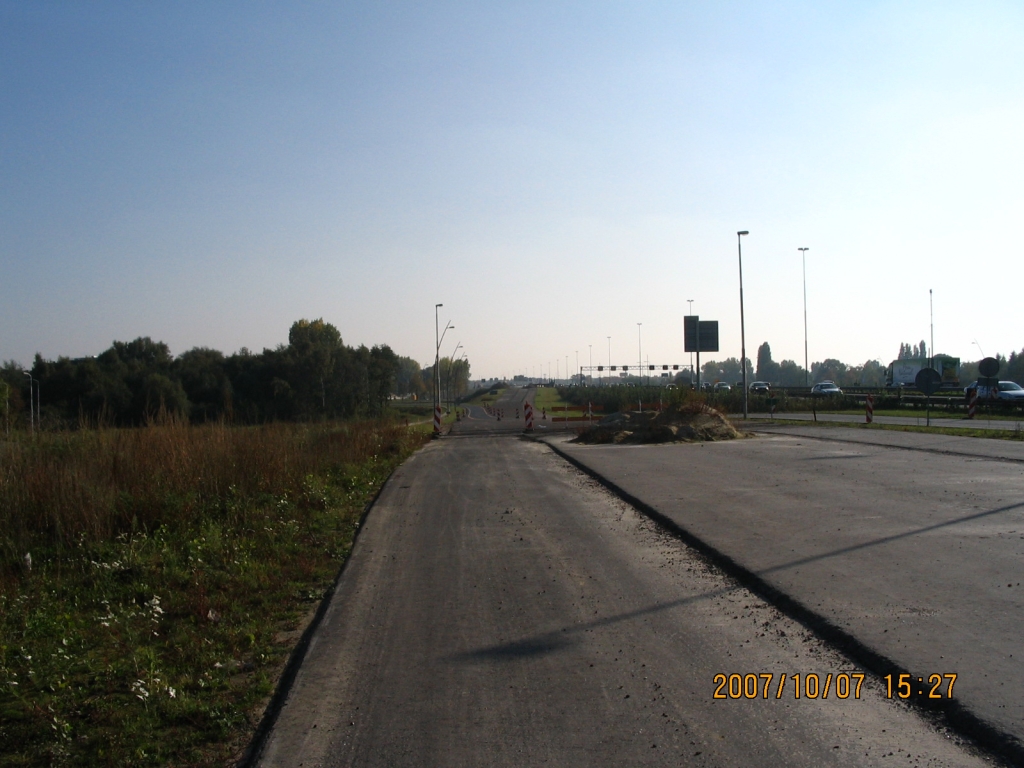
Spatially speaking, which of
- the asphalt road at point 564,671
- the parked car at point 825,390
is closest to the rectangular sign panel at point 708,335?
the parked car at point 825,390

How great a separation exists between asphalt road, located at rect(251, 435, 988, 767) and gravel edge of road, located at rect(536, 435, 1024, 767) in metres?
0.13

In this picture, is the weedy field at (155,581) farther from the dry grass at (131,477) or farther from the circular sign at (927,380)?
the circular sign at (927,380)

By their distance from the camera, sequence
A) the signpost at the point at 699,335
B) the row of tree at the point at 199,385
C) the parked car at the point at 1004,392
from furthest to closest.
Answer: the signpost at the point at 699,335 < the parked car at the point at 1004,392 < the row of tree at the point at 199,385

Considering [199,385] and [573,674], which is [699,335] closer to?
[199,385]

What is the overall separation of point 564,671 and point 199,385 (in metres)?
29.5

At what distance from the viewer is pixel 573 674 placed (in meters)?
5.29

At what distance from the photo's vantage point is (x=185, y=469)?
41.0 feet

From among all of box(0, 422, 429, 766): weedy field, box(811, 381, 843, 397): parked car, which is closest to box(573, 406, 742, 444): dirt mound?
box(0, 422, 429, 766): weedy field

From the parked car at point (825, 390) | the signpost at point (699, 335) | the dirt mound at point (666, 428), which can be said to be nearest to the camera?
the dirt mound at point (666, 428)

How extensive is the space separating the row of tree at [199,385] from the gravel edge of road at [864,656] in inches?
421

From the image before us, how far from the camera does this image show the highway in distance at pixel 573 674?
420 centimetres

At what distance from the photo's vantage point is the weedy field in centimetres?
485

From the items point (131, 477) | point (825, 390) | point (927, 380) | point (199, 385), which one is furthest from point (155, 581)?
point (825, 390)

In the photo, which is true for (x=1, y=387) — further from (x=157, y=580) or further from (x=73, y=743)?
(x=73, y=743)
